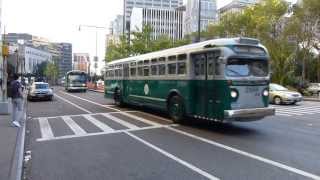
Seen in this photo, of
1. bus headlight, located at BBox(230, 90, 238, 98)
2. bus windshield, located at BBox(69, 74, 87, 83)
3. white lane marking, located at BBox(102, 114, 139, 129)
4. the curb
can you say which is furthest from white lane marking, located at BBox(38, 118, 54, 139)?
bus windshield, located at BBox(69, 74, 87, 83)

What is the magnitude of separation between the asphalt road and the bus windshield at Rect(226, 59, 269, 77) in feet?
6.03

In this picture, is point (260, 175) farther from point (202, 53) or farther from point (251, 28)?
point (251, 28)

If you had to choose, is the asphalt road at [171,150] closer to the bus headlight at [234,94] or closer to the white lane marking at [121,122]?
the white lane marking at [121,122]

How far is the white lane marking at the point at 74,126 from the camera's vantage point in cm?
1688

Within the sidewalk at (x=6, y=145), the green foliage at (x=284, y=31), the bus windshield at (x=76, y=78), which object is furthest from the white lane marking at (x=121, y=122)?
the bus windshield at (x=76, y=78)

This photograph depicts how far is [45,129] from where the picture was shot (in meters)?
18.1

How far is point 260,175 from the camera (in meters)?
9.62

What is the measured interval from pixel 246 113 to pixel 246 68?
146 cm

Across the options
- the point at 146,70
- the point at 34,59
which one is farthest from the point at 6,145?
the point at 34,59

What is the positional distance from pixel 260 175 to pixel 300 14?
168ft

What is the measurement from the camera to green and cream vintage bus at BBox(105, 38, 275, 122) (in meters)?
15.8

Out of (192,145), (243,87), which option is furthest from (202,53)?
(192,145)

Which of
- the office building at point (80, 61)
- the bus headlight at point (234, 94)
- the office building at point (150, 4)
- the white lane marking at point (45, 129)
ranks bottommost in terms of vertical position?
the white lane marking at point (45, 129)

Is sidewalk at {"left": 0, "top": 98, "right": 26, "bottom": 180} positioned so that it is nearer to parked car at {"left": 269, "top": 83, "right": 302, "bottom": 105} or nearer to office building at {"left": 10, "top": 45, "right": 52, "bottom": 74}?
parked car at {"left": 269, "top": 83, "right": 302, "bottom": 105}
